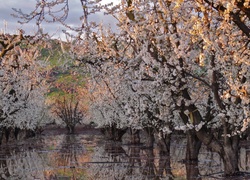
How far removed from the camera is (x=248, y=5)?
21.2ft

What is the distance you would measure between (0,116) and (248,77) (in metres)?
20.3

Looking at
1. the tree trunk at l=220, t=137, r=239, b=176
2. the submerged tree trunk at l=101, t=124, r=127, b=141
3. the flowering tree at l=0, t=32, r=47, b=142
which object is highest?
the flowering tree at l=0, t=32, r=47, b=142

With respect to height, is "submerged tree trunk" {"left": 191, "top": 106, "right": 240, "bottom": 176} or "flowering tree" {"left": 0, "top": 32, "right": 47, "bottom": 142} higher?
"flowering tree" {"left": 0, "top": 32, "right": 47, "bottom": 142}

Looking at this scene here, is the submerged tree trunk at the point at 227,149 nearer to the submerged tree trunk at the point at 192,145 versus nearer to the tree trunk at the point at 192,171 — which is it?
the tree trunk at the point at 192,171

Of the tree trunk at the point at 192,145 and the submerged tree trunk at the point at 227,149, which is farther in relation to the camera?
the tree trunk at the point at 192,145

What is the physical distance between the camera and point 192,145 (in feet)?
70.1

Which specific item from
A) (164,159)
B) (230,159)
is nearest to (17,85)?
(164,159)

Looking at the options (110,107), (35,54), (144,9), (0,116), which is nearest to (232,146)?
(144,9)

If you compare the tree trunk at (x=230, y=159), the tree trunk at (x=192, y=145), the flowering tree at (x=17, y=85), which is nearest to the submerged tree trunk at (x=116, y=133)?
the flowering tree at (x=17, y=85)

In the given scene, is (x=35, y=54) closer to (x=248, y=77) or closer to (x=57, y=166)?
(x=57, y=166)

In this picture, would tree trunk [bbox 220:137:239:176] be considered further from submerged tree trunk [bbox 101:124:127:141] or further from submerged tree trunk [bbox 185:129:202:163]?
submerged tree trunk [bbox 101:124:127:141]

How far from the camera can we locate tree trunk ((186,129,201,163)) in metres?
21.1

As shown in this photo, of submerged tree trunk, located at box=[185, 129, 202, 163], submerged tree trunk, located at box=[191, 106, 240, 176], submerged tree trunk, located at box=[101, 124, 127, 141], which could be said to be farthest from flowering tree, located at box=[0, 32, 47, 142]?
submerged tree trunk, located at box=[191, 106, 240, 176]

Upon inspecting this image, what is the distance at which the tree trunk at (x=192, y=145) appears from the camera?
21.1 meters
